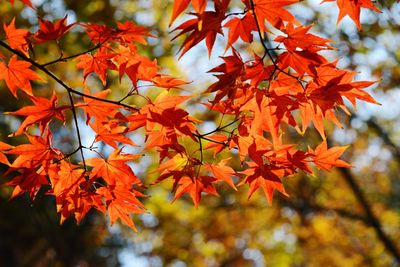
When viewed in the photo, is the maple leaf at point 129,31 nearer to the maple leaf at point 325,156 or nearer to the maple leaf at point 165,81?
the maple leaf at point 165,81

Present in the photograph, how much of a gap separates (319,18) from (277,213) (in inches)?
189

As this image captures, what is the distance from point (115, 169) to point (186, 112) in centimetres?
45

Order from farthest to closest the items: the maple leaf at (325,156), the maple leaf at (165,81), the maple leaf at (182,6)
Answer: the maple leaf at (325,156)
the maple leaf at (165,81)
the maple leaf at (182,6)

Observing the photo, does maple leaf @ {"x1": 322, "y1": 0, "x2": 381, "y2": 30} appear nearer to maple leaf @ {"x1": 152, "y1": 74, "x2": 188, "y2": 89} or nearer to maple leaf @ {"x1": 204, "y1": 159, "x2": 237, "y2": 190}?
maple leaf @ {"x1": 152, "y1": 74, "x2": 188, "y2": 89}

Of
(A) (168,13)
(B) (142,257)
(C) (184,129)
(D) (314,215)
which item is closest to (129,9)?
(A) (168,13)

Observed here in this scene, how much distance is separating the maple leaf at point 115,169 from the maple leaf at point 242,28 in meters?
0.63

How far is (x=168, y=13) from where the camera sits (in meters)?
5.54

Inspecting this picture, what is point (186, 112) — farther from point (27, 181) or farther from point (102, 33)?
point (27, 181)

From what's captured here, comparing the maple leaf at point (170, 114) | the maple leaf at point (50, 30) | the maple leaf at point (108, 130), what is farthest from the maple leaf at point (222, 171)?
the maple leaf at point (50, 30)

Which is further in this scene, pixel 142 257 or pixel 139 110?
pixel 142 257

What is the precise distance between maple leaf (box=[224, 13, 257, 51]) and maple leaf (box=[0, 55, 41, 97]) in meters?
0.78

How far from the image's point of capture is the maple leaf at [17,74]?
1.53 meters

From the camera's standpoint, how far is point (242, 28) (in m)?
1.30

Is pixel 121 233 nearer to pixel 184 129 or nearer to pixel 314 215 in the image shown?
pixel 314 215
